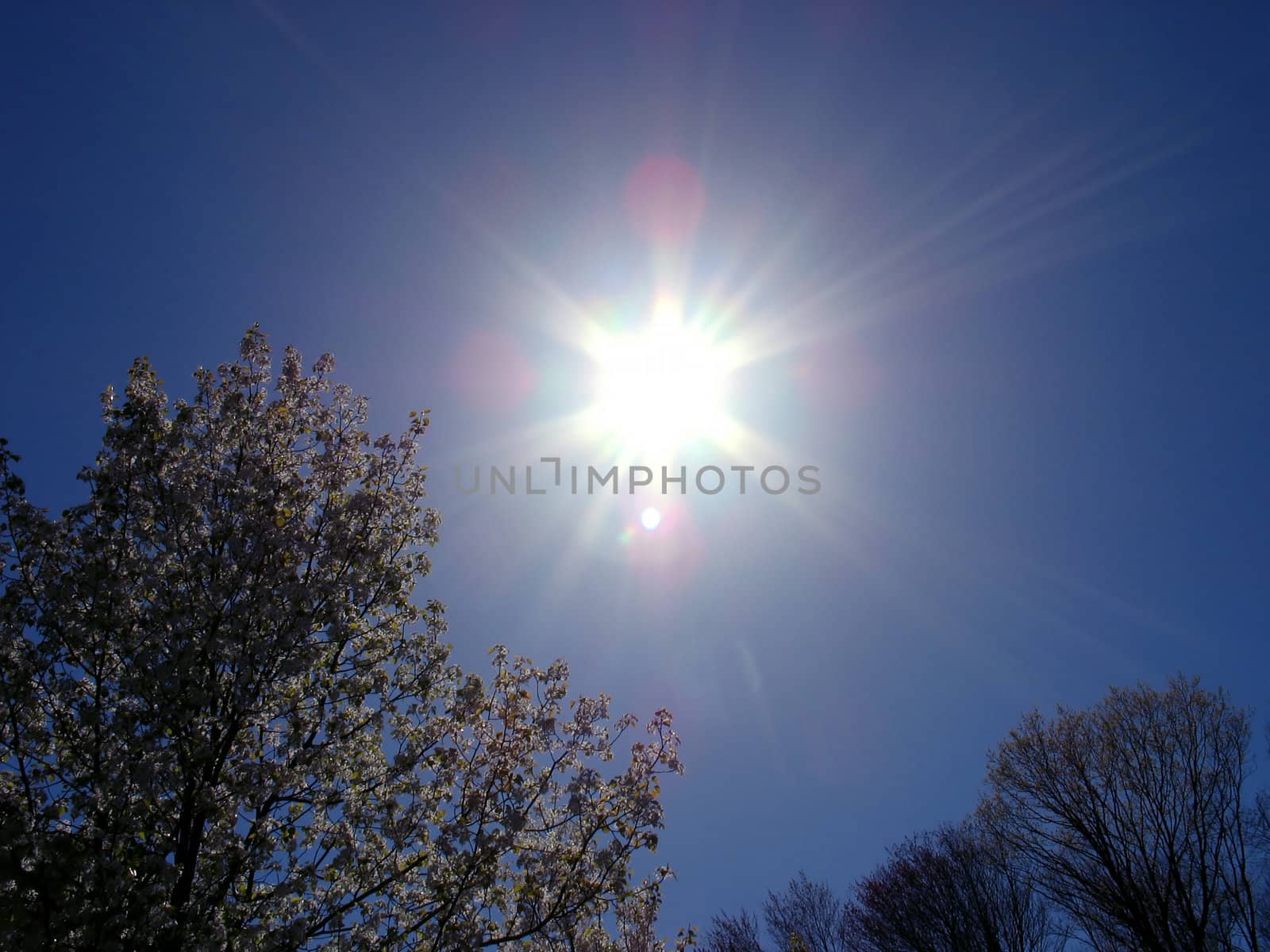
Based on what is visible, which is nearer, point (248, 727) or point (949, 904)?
point (248, 727)

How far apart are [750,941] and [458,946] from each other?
23.3m

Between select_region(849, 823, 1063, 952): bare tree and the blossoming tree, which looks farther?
select_region(849, 823, 1063, 952): bare tree

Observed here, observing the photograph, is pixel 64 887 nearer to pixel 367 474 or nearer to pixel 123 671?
pixel 123 671

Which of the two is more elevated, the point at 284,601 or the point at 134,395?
the point at 134,395

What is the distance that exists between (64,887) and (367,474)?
14.3ft

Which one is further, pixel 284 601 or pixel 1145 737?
pixel 1145 737

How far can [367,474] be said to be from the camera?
26.9ft

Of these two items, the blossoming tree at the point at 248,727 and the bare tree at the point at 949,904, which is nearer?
the blossoming tree at the point at 248,727

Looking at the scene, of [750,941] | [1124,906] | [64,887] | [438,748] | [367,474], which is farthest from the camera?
[750,941]

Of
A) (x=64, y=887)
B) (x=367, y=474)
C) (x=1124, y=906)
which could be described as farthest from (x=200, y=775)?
(x=1124, y=906)

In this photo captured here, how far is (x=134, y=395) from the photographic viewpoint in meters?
7.33

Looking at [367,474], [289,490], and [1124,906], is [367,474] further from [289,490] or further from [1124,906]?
[1124,906]

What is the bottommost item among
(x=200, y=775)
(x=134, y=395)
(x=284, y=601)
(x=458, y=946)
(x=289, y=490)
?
(x=458, y=946)

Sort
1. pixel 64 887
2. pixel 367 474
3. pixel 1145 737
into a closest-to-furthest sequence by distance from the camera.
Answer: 1. pixel 64 887
2. pixel 367 474
3. pixel 1145 737
